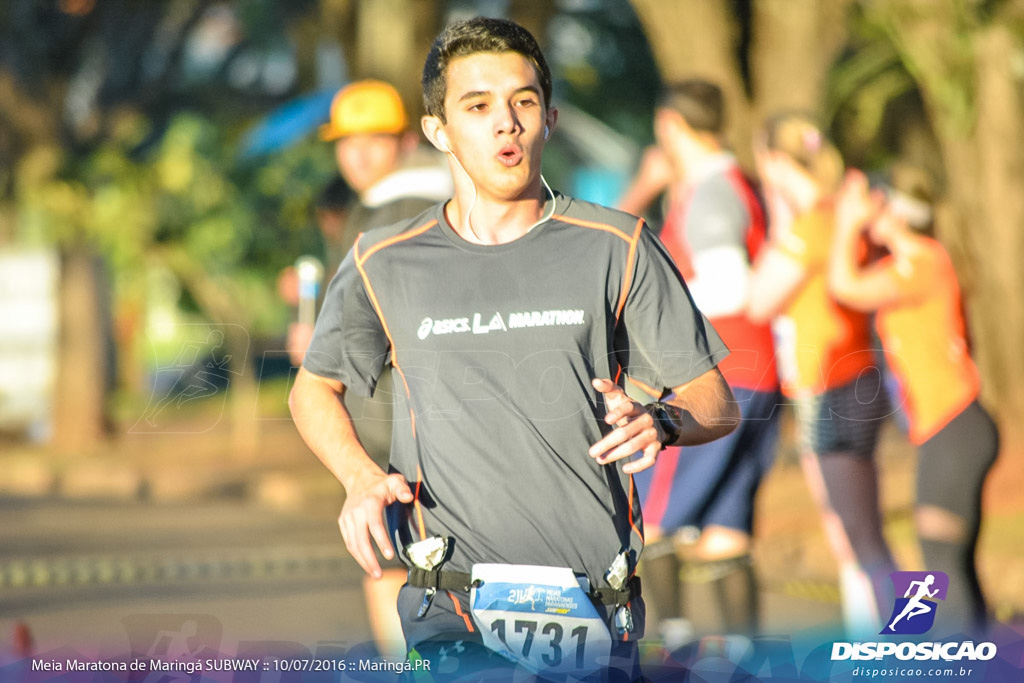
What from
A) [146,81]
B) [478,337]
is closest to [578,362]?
[478,337]

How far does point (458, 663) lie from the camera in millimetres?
2938

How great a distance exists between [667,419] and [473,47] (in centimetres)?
87

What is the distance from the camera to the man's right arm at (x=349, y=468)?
291cm

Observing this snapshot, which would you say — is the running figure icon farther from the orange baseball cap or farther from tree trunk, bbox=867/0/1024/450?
tree trunk, bbox=867/0/1024/450

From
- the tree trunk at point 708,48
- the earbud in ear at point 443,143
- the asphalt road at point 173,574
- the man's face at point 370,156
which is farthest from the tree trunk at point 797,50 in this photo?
the earbud in ear at point 443,143

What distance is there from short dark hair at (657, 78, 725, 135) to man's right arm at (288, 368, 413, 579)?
3323 millimetres

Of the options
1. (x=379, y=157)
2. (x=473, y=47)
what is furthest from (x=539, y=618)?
(x=379, y=157)

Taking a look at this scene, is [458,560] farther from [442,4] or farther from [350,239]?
[442,4]

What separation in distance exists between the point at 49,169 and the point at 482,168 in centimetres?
1468

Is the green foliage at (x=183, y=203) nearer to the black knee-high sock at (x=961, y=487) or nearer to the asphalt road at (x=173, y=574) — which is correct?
the asphalt road at (x=173, y=574)

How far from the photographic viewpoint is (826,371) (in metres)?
6.20

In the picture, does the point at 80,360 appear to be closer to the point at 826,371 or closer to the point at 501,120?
the point at 826,371

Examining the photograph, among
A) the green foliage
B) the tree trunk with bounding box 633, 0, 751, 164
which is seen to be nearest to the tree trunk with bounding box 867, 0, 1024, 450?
the tree trunk with bounding box 633, 0, 751, 164

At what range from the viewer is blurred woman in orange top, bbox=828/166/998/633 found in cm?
559
